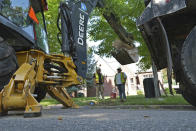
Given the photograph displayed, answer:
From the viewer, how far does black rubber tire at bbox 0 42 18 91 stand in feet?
9.10

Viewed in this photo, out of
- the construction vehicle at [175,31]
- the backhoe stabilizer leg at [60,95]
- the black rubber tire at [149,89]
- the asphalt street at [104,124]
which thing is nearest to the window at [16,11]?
the asphalt street at [104,124]

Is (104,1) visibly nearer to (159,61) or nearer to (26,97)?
(159,61)

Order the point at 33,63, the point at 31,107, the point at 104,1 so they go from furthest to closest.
→ 1. the point at 104,1
2. the point at 33,63
3. the point at 31,107

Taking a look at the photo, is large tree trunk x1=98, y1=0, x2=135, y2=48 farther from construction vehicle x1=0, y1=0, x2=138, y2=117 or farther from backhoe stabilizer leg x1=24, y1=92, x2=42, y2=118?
backhoe stabilizer leg x1=24, y1=92, x2=42, y2=118

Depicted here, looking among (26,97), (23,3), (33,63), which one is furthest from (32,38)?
(26,97)

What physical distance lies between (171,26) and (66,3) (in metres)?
2.72

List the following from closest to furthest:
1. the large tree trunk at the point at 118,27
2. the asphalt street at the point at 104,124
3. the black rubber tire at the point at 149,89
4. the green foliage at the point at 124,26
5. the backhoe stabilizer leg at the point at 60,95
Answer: the asphalt street at the point at 104,124, the backhoe stabilizer leg at the point at 60,95, the large tree trunk at the point at 118,27, the green foliage at the point at 124,26, the black rubber tire at the point at 149,89

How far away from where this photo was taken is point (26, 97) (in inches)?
113

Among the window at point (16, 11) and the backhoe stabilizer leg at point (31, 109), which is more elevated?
the window at point (16, 11)

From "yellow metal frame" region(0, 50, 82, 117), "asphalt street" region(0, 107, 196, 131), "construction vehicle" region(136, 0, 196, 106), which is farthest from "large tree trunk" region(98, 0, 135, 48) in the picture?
"asphalt street" region(0, 107, 196, 131)

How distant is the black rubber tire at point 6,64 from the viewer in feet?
9.10

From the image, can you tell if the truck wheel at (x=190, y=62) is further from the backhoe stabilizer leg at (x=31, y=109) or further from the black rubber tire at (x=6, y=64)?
the black rubber tire at (x=6, y=64)

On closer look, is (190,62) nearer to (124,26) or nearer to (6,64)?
(6,64)

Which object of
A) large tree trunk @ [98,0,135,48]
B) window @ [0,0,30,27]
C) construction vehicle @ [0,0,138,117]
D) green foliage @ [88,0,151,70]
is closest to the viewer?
construction vehicle @ [0,0,138,117]
